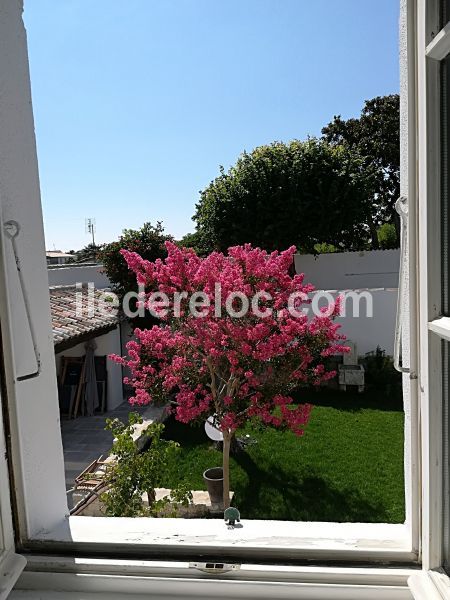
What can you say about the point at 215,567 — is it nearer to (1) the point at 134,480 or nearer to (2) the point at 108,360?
(1) the point at 134,480

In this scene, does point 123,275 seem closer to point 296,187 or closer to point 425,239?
point 296,187

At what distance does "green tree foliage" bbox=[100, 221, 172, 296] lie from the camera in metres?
7.88

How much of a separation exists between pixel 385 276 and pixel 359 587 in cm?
986

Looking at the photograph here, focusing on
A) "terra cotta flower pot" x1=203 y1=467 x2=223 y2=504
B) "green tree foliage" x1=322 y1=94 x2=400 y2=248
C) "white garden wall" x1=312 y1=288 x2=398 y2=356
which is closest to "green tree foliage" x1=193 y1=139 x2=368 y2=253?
"green tree foliage" x1=322 y1=94 x2=400 y2=248

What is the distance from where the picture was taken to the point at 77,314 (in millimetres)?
7008

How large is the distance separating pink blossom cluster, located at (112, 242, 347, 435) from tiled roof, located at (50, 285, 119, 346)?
7.94 feet

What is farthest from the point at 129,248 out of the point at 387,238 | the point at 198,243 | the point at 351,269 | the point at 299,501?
the point at 387,238

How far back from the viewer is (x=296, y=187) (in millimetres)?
10859

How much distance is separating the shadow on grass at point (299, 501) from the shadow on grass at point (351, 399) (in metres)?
2.20

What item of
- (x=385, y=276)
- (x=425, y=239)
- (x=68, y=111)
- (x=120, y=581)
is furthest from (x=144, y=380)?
(x=385, y=276)

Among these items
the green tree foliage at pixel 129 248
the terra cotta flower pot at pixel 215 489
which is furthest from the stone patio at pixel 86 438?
the green tree foliage at pixel 129 248

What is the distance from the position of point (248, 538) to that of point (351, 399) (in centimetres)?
631

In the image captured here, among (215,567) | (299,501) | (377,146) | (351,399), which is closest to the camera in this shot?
(215,567)

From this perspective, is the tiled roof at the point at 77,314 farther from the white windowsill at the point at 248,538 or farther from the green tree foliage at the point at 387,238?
the green tree foliage at the point at 387,238
